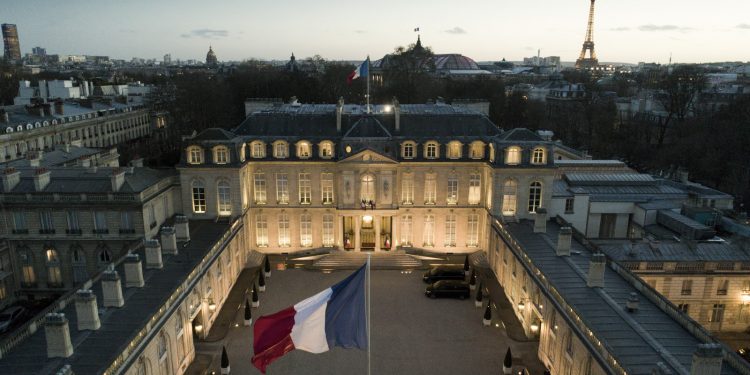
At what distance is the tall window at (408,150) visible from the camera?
4612 cm

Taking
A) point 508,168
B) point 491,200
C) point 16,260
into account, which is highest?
point 508,168

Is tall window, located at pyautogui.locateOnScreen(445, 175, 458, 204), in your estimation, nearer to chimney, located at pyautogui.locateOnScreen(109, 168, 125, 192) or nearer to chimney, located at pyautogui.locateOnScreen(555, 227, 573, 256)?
chimney, located at pyautogui.locateOnScreen(555, 227, 573, 256)

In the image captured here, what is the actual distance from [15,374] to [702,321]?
38.9m

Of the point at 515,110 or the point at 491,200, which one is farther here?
the point at 515,110

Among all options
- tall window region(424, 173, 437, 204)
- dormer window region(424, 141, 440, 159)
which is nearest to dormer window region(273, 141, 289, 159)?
dormer window region(424, 141, 440, 159)

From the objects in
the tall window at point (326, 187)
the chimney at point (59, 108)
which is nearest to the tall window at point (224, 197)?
the tall window at point (326, 187)

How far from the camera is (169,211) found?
4531 cm

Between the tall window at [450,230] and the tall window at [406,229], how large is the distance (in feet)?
10.7

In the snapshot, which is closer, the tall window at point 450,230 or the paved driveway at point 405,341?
the paved driveway at point 405,341

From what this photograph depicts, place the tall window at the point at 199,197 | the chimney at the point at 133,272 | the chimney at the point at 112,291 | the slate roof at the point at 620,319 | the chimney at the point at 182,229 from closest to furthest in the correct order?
the slate roof at the point at 620,319 → the chimney at the point at 112,291 → the chimney at the point at 133,272 → the chimney at the point at 182,229 → the tall window at the point at 199,197

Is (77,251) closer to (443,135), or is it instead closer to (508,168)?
(443,135)

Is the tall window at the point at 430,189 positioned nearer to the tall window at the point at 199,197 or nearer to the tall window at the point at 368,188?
the tall window at the point at 368,188

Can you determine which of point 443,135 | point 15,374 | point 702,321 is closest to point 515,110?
point 443,135

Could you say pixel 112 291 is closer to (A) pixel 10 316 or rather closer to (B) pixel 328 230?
(A) pixel 10 316
